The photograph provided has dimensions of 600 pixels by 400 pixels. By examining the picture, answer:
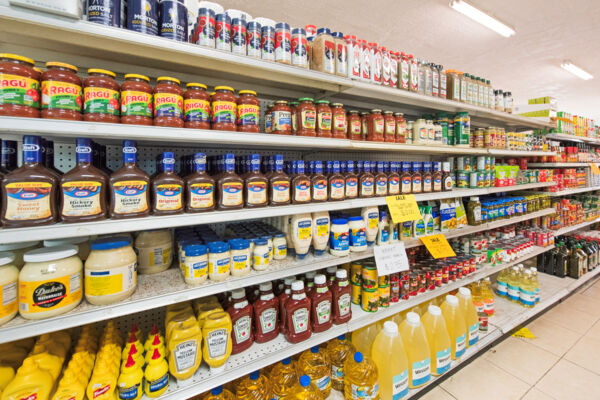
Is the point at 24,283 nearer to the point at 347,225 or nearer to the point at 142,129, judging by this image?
the point at 142,129

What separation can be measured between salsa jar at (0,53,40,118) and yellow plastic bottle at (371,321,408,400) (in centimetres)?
183

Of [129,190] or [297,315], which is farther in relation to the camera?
[297,315]

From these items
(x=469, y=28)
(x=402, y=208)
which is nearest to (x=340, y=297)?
(x=402, y=208)

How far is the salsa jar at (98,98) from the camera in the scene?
35.4 inches

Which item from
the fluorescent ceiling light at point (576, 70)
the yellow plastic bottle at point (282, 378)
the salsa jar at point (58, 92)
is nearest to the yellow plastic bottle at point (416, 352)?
the yellow plastic bottle at point (282, 378)

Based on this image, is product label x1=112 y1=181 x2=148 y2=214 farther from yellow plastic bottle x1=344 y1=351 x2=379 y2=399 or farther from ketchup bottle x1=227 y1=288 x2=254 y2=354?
yellow plastic bottle x1=344 y1=351 x2=379 y2=399

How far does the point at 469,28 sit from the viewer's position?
124 inches

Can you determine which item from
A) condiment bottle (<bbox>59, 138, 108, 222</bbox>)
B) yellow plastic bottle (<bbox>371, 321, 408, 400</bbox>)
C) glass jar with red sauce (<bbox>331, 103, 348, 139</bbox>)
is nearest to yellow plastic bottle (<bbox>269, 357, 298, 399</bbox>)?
yellow plastic bottle (<bbox>371, 321, 408, 400</bbox>)

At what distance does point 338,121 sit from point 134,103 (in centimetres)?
96

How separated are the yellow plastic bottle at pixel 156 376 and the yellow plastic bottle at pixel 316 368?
74 centimetres

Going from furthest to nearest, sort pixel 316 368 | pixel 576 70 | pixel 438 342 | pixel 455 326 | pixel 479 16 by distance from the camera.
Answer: pixel 576 70, pixel 479 16, pixel 455 326, pixel 438 342, pixel 316 368

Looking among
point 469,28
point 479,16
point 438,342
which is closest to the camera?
point 438,342

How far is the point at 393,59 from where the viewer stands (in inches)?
64.2

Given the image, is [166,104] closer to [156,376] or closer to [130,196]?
[130,196]
